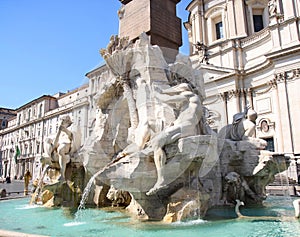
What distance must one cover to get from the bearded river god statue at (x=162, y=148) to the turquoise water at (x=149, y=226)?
0.36 meters

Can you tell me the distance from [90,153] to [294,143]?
15.6 m

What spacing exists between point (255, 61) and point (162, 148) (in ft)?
71.6

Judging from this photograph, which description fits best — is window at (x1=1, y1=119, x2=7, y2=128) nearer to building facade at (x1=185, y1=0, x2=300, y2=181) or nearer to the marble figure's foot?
building facade at (x1=185, y1=0, x2=300, y2=181)

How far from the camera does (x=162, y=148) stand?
4586mm

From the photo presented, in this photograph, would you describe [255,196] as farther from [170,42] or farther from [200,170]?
[170,42]

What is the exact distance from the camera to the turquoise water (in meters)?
3.74

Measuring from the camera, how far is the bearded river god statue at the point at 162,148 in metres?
4.62

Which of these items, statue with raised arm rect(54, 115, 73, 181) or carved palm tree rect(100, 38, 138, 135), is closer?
carved palm tree rect(100, 38, 138, 135)

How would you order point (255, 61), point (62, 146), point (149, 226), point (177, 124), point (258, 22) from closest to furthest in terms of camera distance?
point (149, 226), point (177, 124), point (62, 146), point (255, 61), point (258, 22)

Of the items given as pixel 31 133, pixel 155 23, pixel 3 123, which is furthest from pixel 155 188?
pixel 3 123

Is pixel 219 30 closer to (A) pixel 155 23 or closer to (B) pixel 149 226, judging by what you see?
(A) pixel 155 23

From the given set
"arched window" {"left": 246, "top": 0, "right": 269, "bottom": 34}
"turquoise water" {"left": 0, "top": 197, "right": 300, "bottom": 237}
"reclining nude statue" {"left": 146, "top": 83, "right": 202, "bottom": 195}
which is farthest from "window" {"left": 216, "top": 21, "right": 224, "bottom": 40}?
"turquoise water" {"left": 0, "top": 197, "right": 300, "bottom": 237}

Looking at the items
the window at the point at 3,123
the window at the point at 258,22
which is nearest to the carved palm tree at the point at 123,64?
the window at the point at 258,22

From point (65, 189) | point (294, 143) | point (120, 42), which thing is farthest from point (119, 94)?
point (294, 143)
